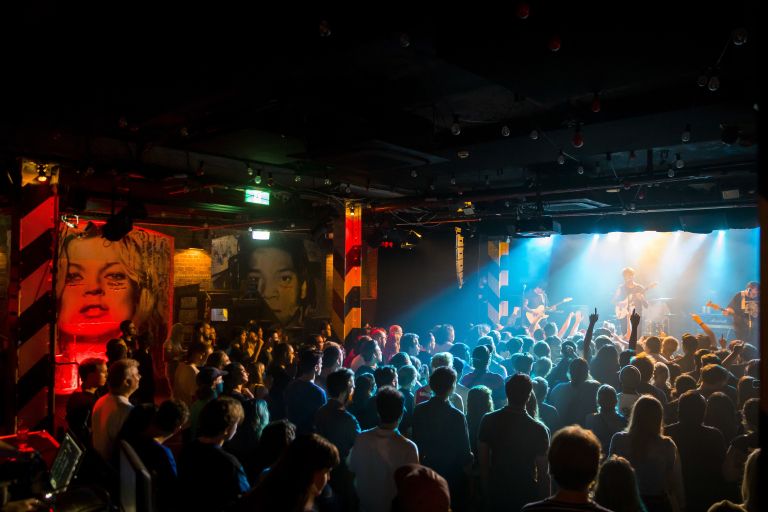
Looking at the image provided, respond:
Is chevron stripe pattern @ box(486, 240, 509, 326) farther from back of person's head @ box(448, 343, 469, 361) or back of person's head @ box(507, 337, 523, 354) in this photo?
back of person's head @ box(448, 343, 469, 361)

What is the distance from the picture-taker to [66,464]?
3.08 metres

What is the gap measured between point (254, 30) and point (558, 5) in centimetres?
178

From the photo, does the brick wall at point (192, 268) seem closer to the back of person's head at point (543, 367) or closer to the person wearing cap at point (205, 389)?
the person wearing cap at point (205, 389)

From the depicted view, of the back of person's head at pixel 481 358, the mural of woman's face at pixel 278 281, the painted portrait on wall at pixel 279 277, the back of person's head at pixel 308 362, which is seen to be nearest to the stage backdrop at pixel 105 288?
the painted portrait on wall at pixel 279 277

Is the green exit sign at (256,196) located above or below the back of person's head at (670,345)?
above

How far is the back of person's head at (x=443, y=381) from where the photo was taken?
12.6 ft

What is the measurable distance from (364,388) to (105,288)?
9.84 m

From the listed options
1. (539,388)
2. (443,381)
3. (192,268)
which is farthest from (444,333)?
(192,268)

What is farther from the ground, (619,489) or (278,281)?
(278,281)

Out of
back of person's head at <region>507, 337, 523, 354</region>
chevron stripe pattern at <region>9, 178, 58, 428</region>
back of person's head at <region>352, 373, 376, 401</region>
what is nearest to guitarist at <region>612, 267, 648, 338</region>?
back of person's head at <region>507, 337, 523, 354</region>

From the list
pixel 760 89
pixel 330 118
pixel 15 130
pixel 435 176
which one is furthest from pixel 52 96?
pixel 435 176

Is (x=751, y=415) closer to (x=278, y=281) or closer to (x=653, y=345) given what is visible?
(x=653, y=345)

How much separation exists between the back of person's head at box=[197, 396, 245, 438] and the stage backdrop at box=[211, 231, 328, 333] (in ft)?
39.8

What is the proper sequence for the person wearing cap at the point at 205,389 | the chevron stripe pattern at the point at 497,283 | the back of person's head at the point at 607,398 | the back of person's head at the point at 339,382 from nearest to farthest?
the back of person's head at the point at 339,382
the back of person's head at the point at 607,398
the person wearing cap at the point at 205,389
the chevron stripe pattern at the point at 497,283
